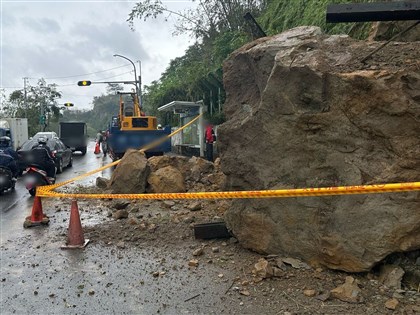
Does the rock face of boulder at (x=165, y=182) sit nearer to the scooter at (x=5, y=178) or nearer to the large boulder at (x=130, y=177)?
the large boulder at (x=130, y=177)

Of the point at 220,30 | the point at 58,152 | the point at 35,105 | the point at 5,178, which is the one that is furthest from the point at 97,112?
the point at 5,178

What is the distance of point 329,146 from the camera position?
473cm

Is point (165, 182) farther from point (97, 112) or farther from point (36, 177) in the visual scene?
point (97, 112)

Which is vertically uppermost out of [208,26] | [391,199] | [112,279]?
[208,26]

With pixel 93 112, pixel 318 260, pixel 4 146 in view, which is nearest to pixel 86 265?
pixel 318 260

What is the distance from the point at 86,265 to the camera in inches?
220

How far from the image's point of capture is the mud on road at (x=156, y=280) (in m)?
4.21

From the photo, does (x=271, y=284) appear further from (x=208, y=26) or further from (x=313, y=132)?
(x=208, y=26)

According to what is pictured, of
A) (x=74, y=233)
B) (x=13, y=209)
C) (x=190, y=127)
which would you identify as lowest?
(x=13, y=209)

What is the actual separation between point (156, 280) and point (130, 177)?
5.33 m

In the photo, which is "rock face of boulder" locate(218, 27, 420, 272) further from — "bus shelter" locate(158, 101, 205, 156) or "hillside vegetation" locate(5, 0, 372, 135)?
"bus shelter" locate(158, 101, 205, 156)

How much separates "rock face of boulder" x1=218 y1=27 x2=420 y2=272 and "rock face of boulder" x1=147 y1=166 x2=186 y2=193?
4563 millimetres

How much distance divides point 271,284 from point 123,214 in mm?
4070

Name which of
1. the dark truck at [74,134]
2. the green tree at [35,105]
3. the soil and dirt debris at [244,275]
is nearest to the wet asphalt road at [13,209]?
the soil and dirt debris at [244,275]
